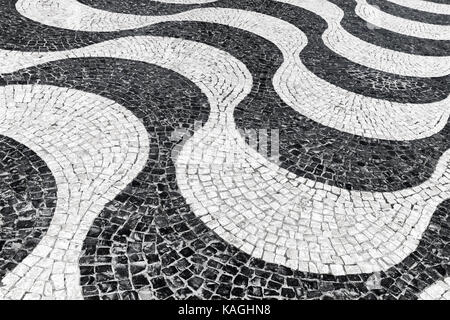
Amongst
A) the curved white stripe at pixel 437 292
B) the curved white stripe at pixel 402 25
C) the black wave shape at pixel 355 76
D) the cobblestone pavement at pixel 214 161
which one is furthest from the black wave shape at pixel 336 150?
the curved white stripe at pixel 402 25

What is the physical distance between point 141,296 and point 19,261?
5.02ft

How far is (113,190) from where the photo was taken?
5961 millimetres

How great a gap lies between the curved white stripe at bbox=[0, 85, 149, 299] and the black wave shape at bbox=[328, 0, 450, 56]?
7.87 metres

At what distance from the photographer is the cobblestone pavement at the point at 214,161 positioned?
5.01 meters

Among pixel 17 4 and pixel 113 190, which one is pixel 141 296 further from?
pixel 17 4

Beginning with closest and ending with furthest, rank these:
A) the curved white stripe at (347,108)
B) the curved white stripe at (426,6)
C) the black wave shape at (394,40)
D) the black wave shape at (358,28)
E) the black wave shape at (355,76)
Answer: the curved white stripe at (347,108), the black wave shape at (355,76), the black wave shape at (394,40), the black wave shape at (358,28), the curved white stripe at (426,6)

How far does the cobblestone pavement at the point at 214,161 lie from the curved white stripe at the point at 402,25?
57.2 inches

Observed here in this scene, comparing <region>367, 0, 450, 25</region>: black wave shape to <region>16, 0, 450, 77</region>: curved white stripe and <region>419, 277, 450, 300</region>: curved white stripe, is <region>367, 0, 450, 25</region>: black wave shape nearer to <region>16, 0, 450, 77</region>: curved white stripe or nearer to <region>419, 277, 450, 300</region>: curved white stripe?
<region>16, 0, 450, 77</region>: curved white stripe

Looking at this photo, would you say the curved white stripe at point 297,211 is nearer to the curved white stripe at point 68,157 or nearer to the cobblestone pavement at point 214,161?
the cobblestone pavement at point 214,161

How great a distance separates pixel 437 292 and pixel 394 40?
29.3 ft

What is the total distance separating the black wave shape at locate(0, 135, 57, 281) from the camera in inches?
198

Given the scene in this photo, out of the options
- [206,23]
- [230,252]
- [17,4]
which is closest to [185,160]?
[230,252]

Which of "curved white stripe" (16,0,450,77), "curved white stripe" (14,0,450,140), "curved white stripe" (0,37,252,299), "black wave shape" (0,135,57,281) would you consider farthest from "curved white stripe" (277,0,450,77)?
"black wave shape" (0,135,57,281)

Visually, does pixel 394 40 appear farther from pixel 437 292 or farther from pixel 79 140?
pixel 79 140
